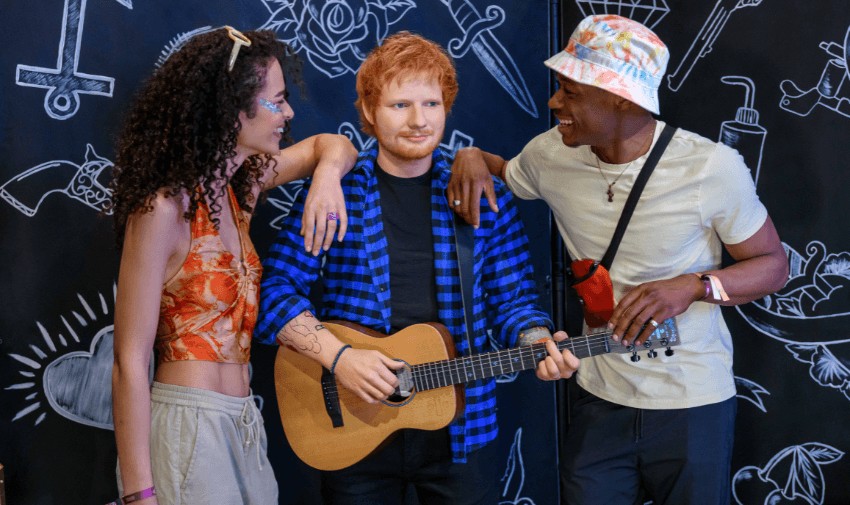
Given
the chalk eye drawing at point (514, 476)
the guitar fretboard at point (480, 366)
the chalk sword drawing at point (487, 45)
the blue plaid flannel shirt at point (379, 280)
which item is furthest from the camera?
the chalk eye drawing at point (514, 476)

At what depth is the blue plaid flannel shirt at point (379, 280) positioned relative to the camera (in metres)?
2.21

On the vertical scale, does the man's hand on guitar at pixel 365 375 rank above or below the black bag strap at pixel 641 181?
below

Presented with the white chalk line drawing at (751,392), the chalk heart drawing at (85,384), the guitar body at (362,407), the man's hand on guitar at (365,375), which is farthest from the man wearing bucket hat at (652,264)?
the chalk heart drawing at (85,384)

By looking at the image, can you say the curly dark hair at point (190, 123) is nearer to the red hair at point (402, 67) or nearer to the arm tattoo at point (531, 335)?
the red hair at point (402, 67)

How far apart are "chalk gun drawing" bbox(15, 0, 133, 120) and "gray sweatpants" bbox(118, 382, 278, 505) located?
1.15 metres

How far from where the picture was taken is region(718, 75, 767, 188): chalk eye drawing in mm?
2623

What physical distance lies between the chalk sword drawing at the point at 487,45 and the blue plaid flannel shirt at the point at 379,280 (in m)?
0.79

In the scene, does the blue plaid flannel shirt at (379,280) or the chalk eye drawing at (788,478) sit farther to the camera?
the chalk eye drawing at (788,478)

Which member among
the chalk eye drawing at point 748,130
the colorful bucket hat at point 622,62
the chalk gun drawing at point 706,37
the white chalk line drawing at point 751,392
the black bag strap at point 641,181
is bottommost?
the white chalk line drawing at point 751,392

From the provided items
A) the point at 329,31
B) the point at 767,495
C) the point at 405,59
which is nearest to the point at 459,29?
the point at 329,31

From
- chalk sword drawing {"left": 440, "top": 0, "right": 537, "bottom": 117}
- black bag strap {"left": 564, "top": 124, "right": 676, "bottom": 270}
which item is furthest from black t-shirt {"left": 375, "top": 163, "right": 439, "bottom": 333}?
chalk sword drawing {"left": 440, "top": 0, "right": 537, "bottom": 117}

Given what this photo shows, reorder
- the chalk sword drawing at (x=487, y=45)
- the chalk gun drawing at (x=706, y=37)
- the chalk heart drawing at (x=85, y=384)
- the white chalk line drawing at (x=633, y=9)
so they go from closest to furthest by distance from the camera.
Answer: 1. the chalk heart drawing at (x=85, y=384)
2. the chalk gun drawing at (x=706, y=37)
3. the white chalk line drawing at (x=633, y=9)
4. the chalk sword drawing at (x=487, y=45)

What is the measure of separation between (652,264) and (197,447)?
1.48 metres

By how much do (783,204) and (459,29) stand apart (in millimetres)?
1540
